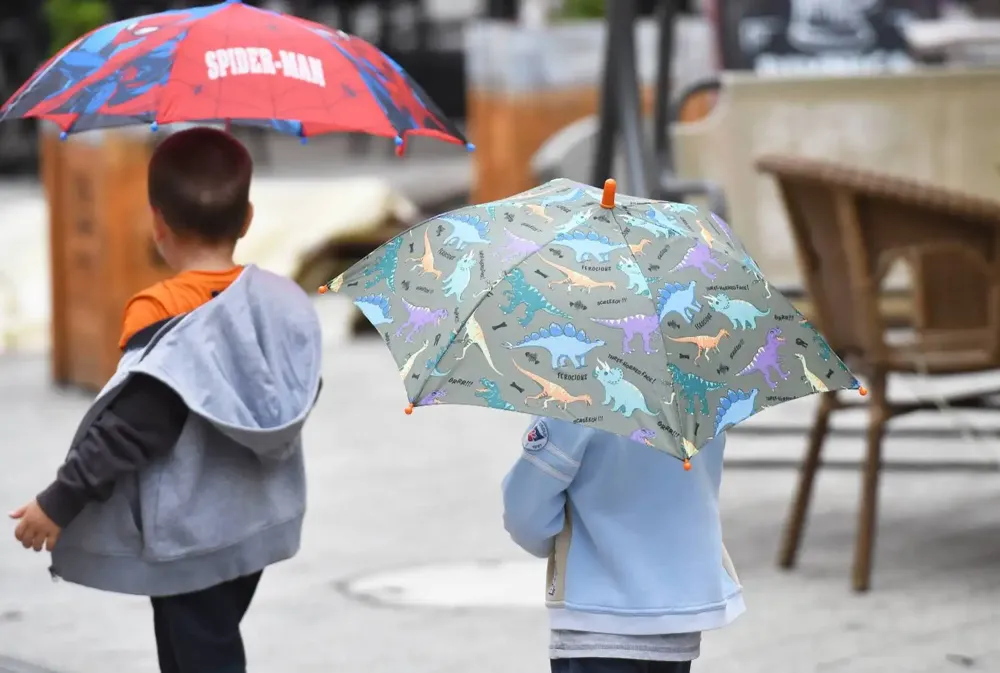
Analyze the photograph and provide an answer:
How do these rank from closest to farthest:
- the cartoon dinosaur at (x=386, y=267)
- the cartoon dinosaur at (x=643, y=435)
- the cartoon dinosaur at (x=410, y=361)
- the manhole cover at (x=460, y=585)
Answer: the cartoon dinosaur at (x=643, y=435) < the cartoon dinosaur at (x=410, y=361) < the cartoon dinosaur at (x=386, y=267) < the manhole cover at (x=460, y=585)

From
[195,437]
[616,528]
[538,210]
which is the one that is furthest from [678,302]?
[195,437]

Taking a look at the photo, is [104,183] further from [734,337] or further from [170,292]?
[734,337]

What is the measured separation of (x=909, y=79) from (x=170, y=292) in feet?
16.1

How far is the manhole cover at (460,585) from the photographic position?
5027 millimetres

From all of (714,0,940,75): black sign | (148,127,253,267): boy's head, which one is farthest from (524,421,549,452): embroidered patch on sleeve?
(714,0,940,75): black sign

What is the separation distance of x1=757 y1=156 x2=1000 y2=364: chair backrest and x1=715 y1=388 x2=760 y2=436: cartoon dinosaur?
214 cm

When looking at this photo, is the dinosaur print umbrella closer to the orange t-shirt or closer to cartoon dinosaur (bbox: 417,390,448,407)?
cartoon dinosaur (bbox: 417,390,448,407)

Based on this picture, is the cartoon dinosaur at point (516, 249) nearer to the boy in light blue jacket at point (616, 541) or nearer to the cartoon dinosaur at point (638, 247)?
the cartoon dinosaur at point (638, 247)

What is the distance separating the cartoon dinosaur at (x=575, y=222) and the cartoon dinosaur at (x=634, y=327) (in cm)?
18

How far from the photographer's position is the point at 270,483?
348 cm

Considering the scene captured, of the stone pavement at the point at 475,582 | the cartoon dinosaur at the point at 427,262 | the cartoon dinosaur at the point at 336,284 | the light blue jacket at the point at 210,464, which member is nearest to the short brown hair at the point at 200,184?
the light blue jacket at the point at 210,464

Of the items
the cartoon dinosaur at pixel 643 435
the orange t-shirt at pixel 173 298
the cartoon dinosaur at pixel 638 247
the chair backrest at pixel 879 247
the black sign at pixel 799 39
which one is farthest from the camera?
the black sign at pixel 799 39

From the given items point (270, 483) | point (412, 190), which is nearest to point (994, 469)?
point (270, 483)

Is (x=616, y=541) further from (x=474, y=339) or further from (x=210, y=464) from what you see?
(x=210, y=464)
